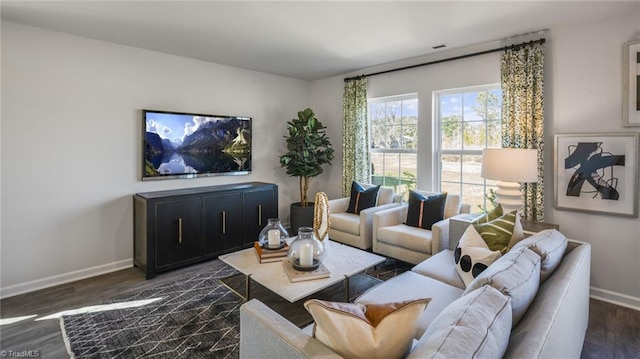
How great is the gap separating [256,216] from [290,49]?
84.8 inches

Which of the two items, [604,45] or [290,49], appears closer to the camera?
[604,45]

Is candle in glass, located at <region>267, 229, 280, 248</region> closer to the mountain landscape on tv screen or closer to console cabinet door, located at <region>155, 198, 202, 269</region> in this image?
console cabinet door, located at <region>155, 198, 202, 269</region>

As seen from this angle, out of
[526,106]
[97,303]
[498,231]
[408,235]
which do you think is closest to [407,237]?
[408,235]

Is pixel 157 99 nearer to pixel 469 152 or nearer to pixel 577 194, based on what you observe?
pixel 469 152

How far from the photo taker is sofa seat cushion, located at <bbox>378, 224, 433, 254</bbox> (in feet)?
10.5

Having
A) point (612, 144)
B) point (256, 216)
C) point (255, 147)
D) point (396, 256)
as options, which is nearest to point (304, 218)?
point (256, 216)

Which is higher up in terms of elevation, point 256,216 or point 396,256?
point 256,216

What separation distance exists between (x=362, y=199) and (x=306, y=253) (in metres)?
2.05

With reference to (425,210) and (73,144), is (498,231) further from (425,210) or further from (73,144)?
(73,144)

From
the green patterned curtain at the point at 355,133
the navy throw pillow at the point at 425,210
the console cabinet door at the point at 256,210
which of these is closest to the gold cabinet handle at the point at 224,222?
the console cabinet door at the point at 256,210

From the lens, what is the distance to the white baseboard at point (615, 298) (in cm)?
280

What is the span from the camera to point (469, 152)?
386cm

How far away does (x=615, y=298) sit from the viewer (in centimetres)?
289

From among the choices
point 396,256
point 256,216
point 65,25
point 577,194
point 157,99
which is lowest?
point 396,256
